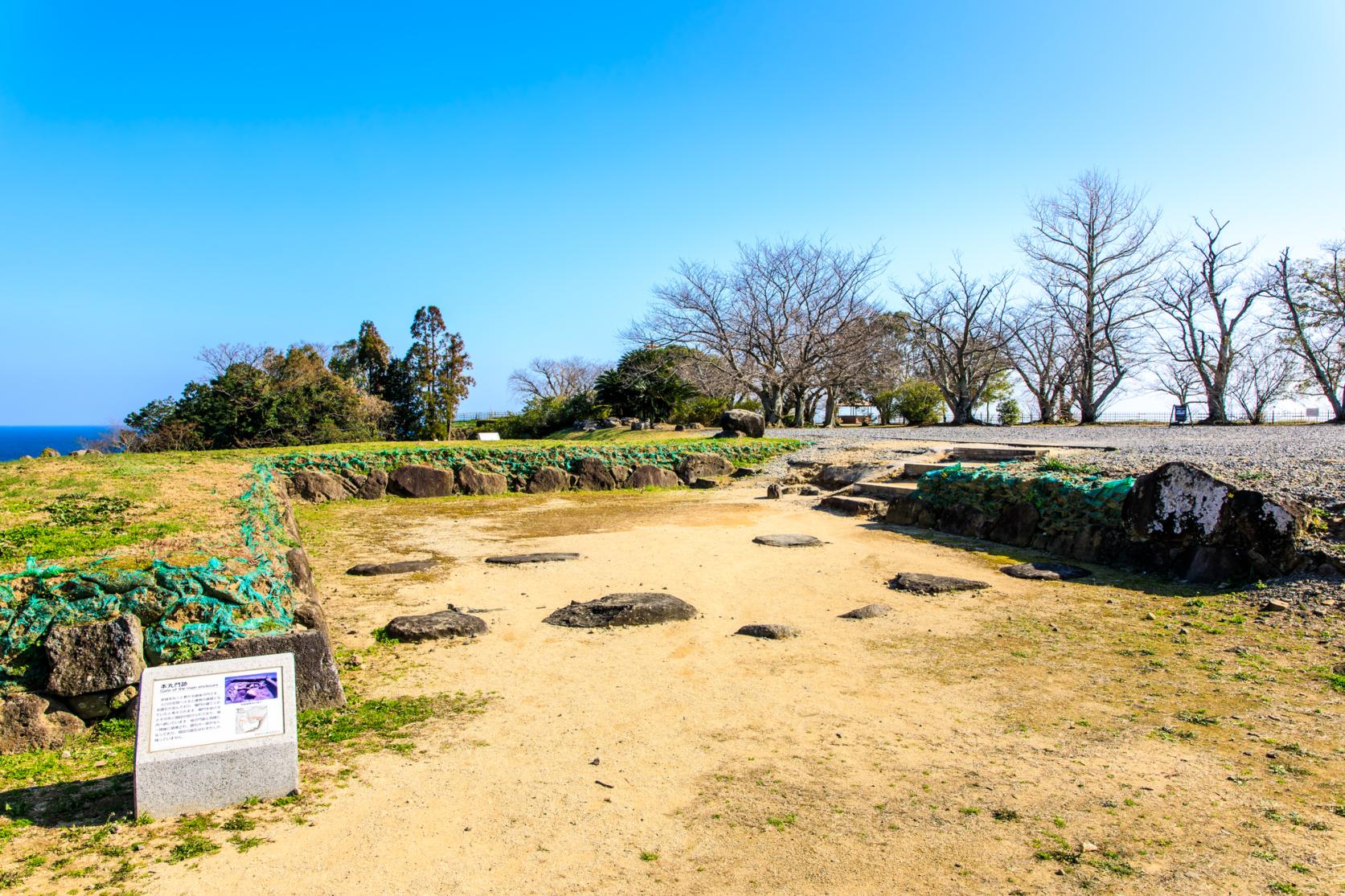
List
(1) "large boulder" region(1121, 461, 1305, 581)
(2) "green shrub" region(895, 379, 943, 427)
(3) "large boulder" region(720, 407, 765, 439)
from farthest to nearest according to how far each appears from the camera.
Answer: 1. (2) "green shrub" region(895, 379, 943, 427)
2. (3) "large boulder" region(720, 407, 765, 439)
3. (1) "large boulder" region(1121, 461, 1305, 581)

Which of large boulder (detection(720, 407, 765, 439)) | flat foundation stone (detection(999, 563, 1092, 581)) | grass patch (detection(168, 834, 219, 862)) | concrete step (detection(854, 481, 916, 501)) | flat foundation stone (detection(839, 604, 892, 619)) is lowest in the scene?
grass patch (detection(168, 834, 219, 862))

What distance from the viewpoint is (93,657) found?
348 cm

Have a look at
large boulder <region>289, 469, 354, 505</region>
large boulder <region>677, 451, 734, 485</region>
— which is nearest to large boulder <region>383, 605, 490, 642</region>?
large boulder <region>289, 469, 354, 505</region>

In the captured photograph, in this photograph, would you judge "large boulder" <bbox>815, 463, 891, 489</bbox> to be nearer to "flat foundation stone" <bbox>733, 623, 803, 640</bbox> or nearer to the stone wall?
the stone wall

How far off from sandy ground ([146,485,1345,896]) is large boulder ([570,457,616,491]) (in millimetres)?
7952

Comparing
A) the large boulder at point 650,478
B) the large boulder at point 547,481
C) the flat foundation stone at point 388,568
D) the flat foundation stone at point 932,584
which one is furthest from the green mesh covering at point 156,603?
the large boulder at point 650,478

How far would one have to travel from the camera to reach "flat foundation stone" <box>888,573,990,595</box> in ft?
21.9

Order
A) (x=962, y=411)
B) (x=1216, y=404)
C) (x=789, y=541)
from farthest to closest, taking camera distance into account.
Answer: (x=962, y=411)
(x=1216, y=404)
(x=789, y=541)

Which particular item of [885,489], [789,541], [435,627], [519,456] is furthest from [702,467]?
[435,627]

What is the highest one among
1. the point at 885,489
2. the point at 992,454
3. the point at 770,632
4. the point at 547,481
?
the point at 992,454

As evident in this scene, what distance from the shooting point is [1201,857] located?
268 cm

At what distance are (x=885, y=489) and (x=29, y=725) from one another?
9.94 m

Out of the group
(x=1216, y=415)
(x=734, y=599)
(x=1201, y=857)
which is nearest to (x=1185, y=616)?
(x=734, y=599)

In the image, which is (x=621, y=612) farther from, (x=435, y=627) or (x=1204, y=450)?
(x=1204, y=450)
